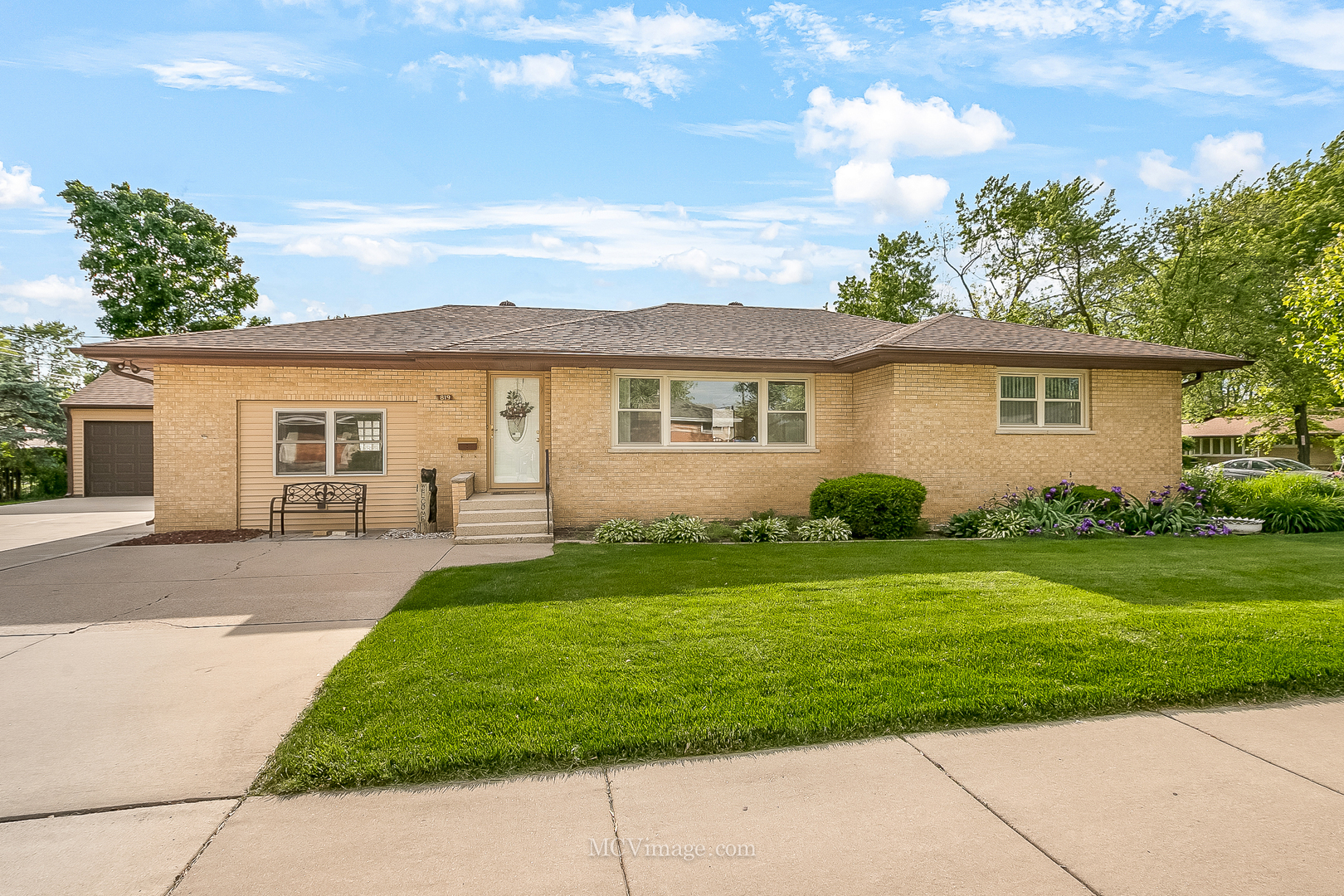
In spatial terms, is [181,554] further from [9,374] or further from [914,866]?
[9,374]

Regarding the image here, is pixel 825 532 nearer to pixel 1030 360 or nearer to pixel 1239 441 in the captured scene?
pixel 1030 360

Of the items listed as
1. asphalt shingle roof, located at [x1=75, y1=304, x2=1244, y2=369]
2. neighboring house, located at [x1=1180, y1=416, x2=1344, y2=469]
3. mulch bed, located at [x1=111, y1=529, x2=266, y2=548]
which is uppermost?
asphalt shingle roof, located at [x1=75, y1=304, x2=1244, y2=369]

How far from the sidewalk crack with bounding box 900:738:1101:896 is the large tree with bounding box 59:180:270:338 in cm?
3140

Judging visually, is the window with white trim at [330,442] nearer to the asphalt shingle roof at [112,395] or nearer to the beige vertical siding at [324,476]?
the beige vertical siding at [324,476]

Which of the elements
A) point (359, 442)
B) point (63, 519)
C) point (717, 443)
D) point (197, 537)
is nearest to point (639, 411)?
point (717, 443)

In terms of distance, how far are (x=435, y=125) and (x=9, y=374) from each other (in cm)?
1995

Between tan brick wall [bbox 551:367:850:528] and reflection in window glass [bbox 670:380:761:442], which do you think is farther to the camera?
reflection in window glass [bbox 670:380:761:442]

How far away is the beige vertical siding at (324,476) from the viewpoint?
12312 mm

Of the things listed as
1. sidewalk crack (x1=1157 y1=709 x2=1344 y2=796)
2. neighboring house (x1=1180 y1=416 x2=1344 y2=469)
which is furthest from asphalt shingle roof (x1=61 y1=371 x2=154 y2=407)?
neighboring house (x1=1180 y1=416 x2=1344 y2=469)

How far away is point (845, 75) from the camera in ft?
39.5

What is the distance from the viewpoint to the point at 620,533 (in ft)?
35.2

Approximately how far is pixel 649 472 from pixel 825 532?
346 centimetres

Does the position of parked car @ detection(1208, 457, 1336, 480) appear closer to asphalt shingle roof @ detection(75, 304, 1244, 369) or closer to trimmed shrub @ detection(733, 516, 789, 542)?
asphalt shingle roof @ detection(75, 304, 1244, 369)

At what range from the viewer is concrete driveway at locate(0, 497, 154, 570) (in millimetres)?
10180
